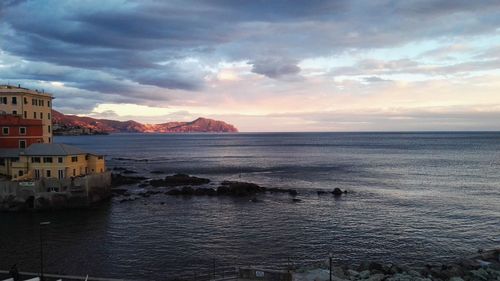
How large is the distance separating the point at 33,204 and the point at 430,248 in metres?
52.5

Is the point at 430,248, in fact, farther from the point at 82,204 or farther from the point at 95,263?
the point at 82,204

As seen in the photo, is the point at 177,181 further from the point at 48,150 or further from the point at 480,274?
the point at 480,274

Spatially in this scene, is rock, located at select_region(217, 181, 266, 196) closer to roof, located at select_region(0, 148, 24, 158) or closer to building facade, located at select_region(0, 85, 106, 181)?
building facade, located at select_region(0, 85, 106, 181)

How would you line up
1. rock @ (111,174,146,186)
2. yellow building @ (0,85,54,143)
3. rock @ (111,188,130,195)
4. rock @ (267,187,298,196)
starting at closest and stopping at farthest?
yellow building @ (0,85,54,143) < rock @ (111,188,130,195) < rock @ (267,187,298,196) < rock @ (111,174,146,186)

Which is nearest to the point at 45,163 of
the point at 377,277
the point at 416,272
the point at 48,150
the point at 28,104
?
the point at 48,150

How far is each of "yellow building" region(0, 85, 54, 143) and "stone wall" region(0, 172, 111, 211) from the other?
16.4 metres

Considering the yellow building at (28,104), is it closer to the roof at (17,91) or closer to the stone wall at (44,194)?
the roof at (17,91)

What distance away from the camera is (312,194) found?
7506 centimetres

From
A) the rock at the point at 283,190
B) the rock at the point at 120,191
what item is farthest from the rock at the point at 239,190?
the rock at the point at 120,191

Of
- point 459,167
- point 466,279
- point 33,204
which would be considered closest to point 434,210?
point 466,279

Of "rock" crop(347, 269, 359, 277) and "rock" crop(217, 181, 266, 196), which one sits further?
"rock" crop(217, 181, 266, 196)

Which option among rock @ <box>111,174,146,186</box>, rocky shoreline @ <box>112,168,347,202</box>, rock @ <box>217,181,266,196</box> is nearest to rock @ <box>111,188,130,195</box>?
rocky shoreline @ <box>112,168,347,202</box>

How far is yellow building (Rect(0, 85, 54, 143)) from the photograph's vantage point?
225ft

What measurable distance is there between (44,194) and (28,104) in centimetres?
2088
